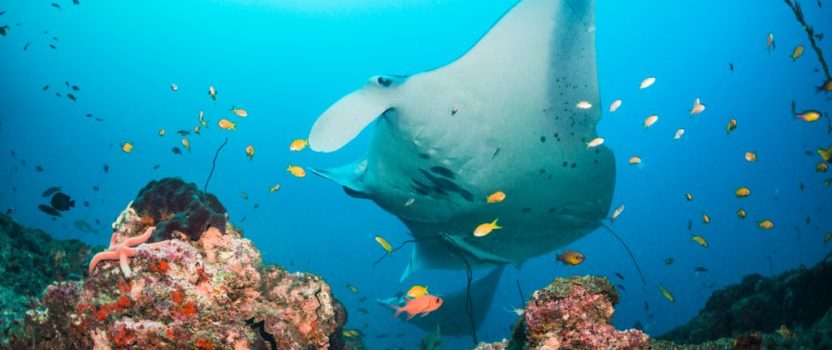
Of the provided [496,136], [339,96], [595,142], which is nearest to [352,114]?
[496,136]

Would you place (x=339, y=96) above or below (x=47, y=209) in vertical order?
above

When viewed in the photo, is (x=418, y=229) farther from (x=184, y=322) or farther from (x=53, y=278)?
(x=53, y=278)

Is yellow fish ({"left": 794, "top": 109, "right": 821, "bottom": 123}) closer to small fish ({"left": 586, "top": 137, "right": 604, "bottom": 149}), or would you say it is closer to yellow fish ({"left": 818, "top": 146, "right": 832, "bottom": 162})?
yellow fish ({"left": 818, "top": 146, "right": 832, "bottom": 162})

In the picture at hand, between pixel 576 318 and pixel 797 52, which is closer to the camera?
pixel 576 318

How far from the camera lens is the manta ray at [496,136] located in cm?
390

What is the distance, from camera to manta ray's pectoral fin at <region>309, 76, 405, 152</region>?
3.76 metres

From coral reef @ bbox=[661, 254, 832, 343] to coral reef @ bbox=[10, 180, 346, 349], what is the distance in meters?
5.03

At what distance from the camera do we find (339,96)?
221ft

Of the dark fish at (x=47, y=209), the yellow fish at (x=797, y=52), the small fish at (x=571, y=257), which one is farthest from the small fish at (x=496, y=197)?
the dark fish at (x=47, y=209)

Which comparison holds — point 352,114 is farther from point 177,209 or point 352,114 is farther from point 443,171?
point 177,209

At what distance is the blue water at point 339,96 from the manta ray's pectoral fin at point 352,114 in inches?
1263

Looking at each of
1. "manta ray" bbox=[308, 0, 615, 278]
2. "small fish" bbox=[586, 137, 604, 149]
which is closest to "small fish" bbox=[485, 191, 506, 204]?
"manta ray" bbox=[308, 0, 615, 278]

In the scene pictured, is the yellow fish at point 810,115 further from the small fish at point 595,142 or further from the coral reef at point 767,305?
the small fish at point 595,142

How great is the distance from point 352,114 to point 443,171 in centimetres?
137
